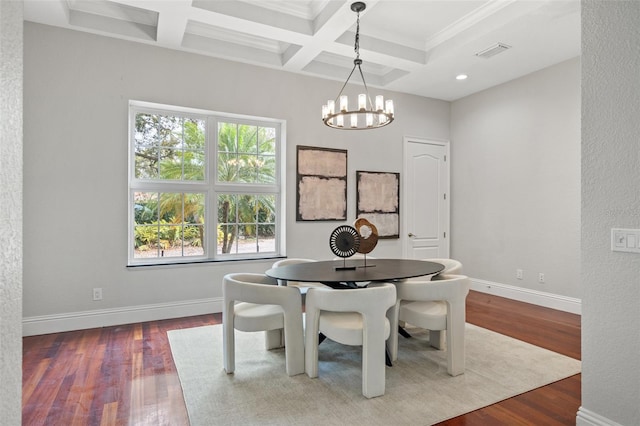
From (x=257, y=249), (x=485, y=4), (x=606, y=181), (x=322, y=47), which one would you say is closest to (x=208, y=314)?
(x=257, y=249)

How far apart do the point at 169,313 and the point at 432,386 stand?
2849 millimetres

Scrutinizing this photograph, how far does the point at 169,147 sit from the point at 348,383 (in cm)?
315

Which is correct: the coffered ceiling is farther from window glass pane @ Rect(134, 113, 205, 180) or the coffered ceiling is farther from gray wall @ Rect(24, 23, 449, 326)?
window glass pane @ Rect(134, 113, 205, 180)

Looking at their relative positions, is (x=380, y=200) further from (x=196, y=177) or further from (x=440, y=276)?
(x=196, y=177)

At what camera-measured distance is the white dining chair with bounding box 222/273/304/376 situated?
254cm

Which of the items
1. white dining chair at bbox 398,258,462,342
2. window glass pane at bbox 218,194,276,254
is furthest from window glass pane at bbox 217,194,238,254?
white dining chair at bbox 398,258,462,342

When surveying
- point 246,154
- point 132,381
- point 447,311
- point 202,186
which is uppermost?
point 246,154

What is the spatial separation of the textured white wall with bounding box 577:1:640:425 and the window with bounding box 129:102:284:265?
3383mm

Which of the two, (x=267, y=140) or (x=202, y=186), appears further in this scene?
(x=267, y=140)

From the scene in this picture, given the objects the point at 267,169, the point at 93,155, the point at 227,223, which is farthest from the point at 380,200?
the point at 93,155

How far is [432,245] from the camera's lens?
5.82 meters

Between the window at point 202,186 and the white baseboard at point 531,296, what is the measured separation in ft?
9.84

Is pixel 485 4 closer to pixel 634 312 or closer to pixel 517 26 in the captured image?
pixel 517 26

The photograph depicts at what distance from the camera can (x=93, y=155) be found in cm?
373
